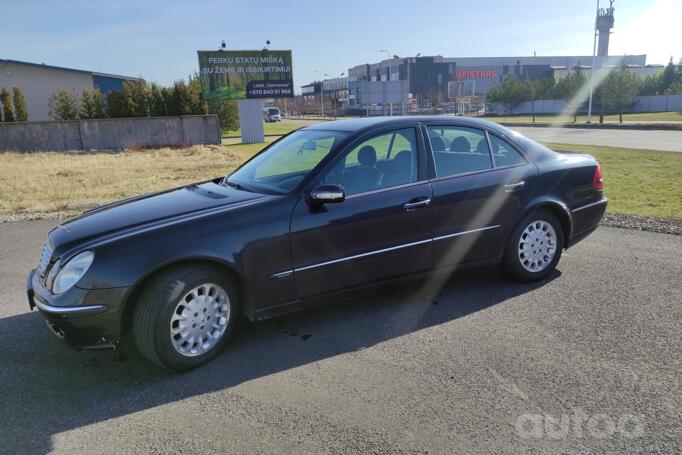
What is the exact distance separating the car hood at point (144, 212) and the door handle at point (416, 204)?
1.20m

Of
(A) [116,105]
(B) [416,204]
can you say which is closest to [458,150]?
(B) [416,204]

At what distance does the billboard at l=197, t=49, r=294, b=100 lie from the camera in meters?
28.5

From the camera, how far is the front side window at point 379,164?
159 inches

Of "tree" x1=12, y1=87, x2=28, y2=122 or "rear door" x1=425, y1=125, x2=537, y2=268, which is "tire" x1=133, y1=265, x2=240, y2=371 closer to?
"rear door" x1=425, y1=125, x2=537, y2=268

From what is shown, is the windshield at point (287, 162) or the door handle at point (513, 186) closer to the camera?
the windshield at point (287, 162)

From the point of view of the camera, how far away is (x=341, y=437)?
278cm

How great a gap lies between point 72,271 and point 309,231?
1.61 m

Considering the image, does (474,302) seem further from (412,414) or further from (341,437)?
(341,437)

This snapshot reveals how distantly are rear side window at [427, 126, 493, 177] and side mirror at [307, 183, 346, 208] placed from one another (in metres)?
1.08

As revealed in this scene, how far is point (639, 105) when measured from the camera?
6000 cm

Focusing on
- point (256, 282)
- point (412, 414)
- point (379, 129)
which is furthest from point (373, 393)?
point (379, 129)

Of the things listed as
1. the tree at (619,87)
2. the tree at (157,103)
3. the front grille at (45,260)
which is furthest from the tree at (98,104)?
the tree at (619,87)

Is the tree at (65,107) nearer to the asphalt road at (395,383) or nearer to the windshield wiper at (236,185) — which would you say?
the asphalt road at (395,383)

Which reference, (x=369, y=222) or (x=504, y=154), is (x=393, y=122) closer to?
(x=369, y=222)
